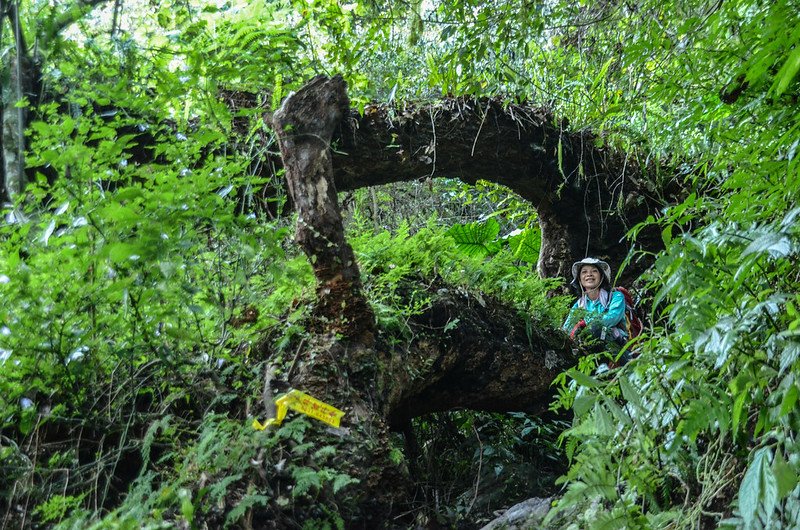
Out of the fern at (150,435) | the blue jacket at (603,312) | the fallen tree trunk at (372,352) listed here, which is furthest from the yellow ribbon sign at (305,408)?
the blue jacket at (603,312)

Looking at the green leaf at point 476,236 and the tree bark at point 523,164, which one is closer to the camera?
the tree bark at point 523,164

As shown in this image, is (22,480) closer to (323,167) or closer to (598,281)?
(323,167)

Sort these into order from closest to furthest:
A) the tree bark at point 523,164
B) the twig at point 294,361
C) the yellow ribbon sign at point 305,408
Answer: the yellow ribbon sign at point 305,408, the twig at point 294,361, the tree bark at point 523,164

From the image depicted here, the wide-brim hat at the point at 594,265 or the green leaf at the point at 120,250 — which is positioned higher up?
the green leaf at the point at 120,250

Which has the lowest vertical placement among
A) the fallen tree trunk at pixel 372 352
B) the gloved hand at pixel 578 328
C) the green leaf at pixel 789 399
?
the gloved hand at pixel 578 328

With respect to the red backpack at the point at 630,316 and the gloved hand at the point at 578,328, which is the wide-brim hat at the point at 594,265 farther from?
the gloved hand at the point at 578,328

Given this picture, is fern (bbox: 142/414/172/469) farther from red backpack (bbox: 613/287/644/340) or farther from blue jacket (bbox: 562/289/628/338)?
red backpack (bbox: 613/287/644/340)

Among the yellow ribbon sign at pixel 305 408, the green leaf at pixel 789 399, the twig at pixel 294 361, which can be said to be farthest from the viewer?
the twig at pixel 294 361

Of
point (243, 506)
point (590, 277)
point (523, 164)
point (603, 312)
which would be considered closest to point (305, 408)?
point (243, 506)

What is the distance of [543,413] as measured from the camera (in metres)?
5.46

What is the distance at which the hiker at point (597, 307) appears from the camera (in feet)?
18.0

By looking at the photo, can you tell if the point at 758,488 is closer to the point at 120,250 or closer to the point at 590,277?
the point at 120,250

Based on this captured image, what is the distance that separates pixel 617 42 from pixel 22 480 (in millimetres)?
5012

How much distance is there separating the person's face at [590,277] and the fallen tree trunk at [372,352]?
43.1 inches
